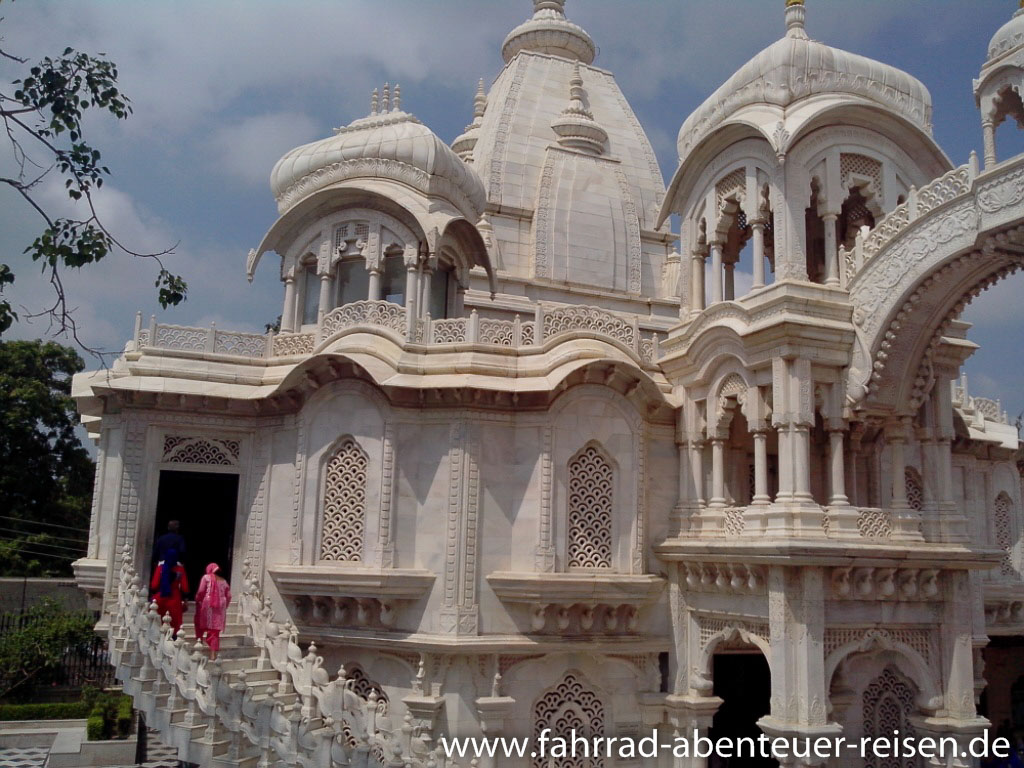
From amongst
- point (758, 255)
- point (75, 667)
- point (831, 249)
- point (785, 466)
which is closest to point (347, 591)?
point (785, 466)

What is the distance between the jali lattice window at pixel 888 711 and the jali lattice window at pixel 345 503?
7720mm

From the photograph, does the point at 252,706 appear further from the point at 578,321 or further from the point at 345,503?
the point at 578,321

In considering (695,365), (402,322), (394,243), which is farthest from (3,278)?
(695,365)

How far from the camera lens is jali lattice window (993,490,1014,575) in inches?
750

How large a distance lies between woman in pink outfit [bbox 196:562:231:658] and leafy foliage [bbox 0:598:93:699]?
918cm

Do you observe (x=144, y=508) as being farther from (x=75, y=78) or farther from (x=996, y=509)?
(x=996, y=509)

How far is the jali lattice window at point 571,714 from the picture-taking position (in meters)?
13.9

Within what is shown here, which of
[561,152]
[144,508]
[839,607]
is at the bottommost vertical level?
[839,607]

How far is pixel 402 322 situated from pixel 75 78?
324 inches

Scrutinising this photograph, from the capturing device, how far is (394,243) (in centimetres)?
1576

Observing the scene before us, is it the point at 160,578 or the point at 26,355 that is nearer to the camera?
the point at 160,578

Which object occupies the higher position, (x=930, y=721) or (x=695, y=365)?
(x=695, y=365)

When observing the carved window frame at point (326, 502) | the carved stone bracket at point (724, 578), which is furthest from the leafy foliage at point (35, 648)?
the carved stone bracket at point (724, 578)

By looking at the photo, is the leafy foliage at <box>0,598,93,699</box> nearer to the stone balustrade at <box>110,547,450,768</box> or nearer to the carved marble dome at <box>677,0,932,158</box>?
the stone balustrade at <box>110,547,450,768</box>
